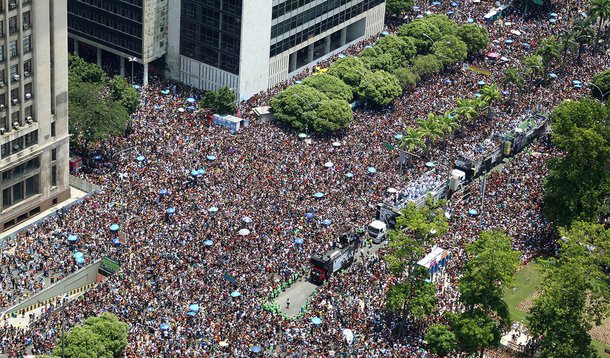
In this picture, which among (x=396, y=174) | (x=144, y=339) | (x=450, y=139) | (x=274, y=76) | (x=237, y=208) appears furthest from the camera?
(x=274, y=76)

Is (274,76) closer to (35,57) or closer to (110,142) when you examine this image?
(110,142)

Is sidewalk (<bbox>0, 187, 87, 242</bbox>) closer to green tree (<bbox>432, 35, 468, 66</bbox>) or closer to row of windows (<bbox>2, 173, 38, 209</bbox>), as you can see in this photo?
row of windows (<bbox>2, 173, 38, 209</bbox>)

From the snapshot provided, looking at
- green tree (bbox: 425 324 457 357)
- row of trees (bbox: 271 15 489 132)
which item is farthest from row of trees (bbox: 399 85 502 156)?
green tree (bbox: 425 324 457 357)

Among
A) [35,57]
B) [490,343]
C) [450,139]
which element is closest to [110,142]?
[35,57]

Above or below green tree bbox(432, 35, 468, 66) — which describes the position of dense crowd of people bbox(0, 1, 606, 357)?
below

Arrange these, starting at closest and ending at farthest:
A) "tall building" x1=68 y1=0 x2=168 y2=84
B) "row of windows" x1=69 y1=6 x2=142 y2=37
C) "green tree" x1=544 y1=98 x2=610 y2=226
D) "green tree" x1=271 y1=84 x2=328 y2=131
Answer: "green tree" x1=544 y1=98 x2=610 y2=226
"green tree" x1=271 y1=84 x2=328 y2=131
"tall building" x1=68 y1=0 x2=168 y2=84
"row of windows" x1=69 y1=6 x2=142 y2=37

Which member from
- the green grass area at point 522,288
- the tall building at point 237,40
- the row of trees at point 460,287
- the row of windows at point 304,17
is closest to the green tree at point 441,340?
the row of trees at point 460,287

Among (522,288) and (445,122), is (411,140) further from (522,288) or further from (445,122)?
(522,288)
